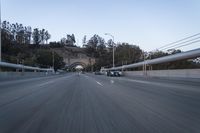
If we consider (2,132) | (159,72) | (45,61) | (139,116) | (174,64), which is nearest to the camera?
(2,132)

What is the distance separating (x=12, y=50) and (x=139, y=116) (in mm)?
143242

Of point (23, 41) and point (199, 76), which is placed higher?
point (23, 41)

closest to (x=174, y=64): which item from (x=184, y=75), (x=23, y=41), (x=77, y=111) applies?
(x=184, y=75)

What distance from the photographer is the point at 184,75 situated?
43.8 meters

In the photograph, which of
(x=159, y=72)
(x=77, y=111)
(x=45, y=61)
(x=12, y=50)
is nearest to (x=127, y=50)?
(x=45, y=61)

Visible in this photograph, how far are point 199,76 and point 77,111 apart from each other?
31.7 metres

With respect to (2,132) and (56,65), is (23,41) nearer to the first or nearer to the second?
(56,65)

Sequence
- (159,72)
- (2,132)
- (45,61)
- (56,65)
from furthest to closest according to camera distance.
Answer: (56,65)
(45,61)
(159,72)
(2,132)

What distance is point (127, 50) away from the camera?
149 m

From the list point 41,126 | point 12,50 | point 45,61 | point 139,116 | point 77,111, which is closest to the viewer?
point 41,126

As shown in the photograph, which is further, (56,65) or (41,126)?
(56,65)

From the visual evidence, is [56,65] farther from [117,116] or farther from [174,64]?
[117,116]

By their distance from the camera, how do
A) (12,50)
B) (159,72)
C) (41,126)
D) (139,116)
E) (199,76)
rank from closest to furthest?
(41,126)
(139,116)
(199,76)
(159,72)
(12,50)

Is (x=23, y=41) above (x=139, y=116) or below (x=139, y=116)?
above
